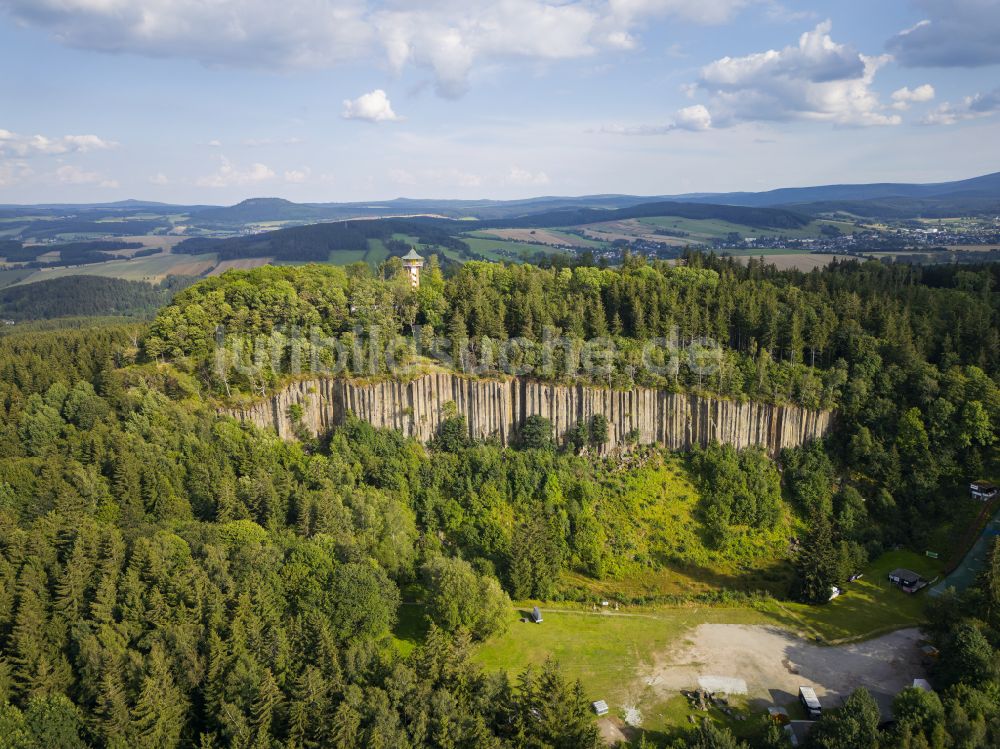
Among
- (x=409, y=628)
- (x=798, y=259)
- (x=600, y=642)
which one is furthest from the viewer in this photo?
(x=798, y=259)

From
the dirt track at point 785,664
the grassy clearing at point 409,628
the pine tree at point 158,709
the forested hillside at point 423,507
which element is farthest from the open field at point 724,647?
the pine tree at point 158,709

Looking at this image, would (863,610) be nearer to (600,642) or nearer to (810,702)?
(810,702)

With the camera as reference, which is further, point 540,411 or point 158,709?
point 540,411

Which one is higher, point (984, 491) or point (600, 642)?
point (984, 491)

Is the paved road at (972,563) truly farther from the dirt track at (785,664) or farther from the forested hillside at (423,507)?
the dirt track at (785,664)

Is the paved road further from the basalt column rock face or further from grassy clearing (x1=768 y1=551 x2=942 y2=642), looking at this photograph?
the basalt column rock face

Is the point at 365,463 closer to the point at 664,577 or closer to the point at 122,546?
the point at 122,546

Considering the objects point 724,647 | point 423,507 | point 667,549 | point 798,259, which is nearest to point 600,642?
point 724,647
